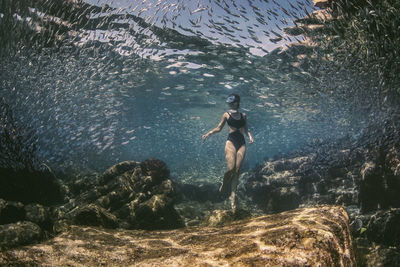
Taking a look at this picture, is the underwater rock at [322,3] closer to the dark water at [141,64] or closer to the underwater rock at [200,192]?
the dark water at [141,64]

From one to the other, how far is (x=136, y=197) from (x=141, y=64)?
14944 mm

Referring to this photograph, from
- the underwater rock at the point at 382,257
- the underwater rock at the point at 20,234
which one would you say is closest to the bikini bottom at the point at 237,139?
the underwater rock at the point at 382,257

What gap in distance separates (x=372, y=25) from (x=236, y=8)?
5807 mm

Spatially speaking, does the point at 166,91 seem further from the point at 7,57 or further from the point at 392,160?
the point at 392,160

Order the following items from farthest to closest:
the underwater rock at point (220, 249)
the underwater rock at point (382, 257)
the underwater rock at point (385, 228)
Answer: the underwater rock at point (385, 228)
the underwater rock at point (382, 257)
the underwater rock at point (220, 249)

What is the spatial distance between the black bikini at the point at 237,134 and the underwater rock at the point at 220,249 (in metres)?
5.35

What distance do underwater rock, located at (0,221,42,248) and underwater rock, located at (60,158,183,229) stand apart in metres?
0.95

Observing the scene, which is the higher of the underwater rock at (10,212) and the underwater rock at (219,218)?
the underwater rock at (10,212)

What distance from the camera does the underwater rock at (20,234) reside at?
3279 mm

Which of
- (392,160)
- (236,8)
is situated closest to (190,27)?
(236,8)

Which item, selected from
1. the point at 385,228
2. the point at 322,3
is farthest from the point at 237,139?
the point at 322,3

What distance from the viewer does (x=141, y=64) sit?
1870cm

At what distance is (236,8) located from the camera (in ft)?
33.2

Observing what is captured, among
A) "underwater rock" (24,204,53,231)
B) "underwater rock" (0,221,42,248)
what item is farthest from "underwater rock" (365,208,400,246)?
"underwater rock" (24,204,53,231)
